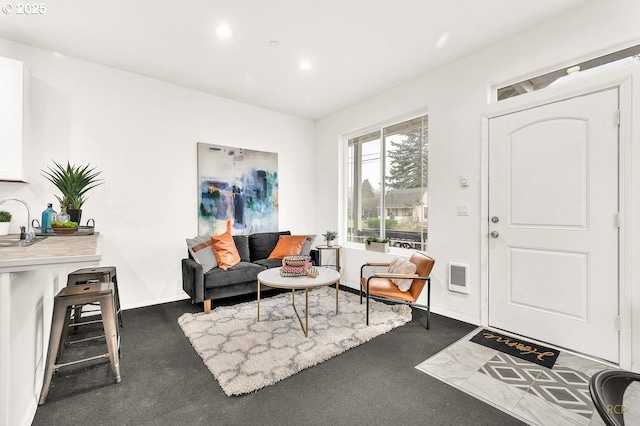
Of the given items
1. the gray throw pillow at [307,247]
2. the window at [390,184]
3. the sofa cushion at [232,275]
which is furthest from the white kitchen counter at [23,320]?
the window at [390,184]

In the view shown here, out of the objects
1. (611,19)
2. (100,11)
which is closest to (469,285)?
(611,19)

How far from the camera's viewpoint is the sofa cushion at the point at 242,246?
416 centimetres

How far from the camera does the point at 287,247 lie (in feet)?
14.3

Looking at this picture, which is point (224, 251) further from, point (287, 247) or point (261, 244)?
point (287, 247)

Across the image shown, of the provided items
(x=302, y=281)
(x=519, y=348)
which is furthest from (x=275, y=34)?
(x=519, y=348)

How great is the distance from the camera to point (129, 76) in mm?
3551

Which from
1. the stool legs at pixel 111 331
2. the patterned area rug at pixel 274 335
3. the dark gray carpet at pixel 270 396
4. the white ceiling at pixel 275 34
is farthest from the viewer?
the white ceiling at pixel 275 34

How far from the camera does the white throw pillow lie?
9.82 feet

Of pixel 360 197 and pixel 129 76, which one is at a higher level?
pixel 129 76

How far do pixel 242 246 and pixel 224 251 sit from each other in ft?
1.81

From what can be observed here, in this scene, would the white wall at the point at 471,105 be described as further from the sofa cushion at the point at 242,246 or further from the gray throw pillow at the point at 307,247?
the sofa cushion at the point at 242,246

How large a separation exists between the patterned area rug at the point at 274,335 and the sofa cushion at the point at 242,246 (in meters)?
0.71

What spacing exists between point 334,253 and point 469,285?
219 centimetres

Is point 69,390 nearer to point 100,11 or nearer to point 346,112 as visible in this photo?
point 100,11
